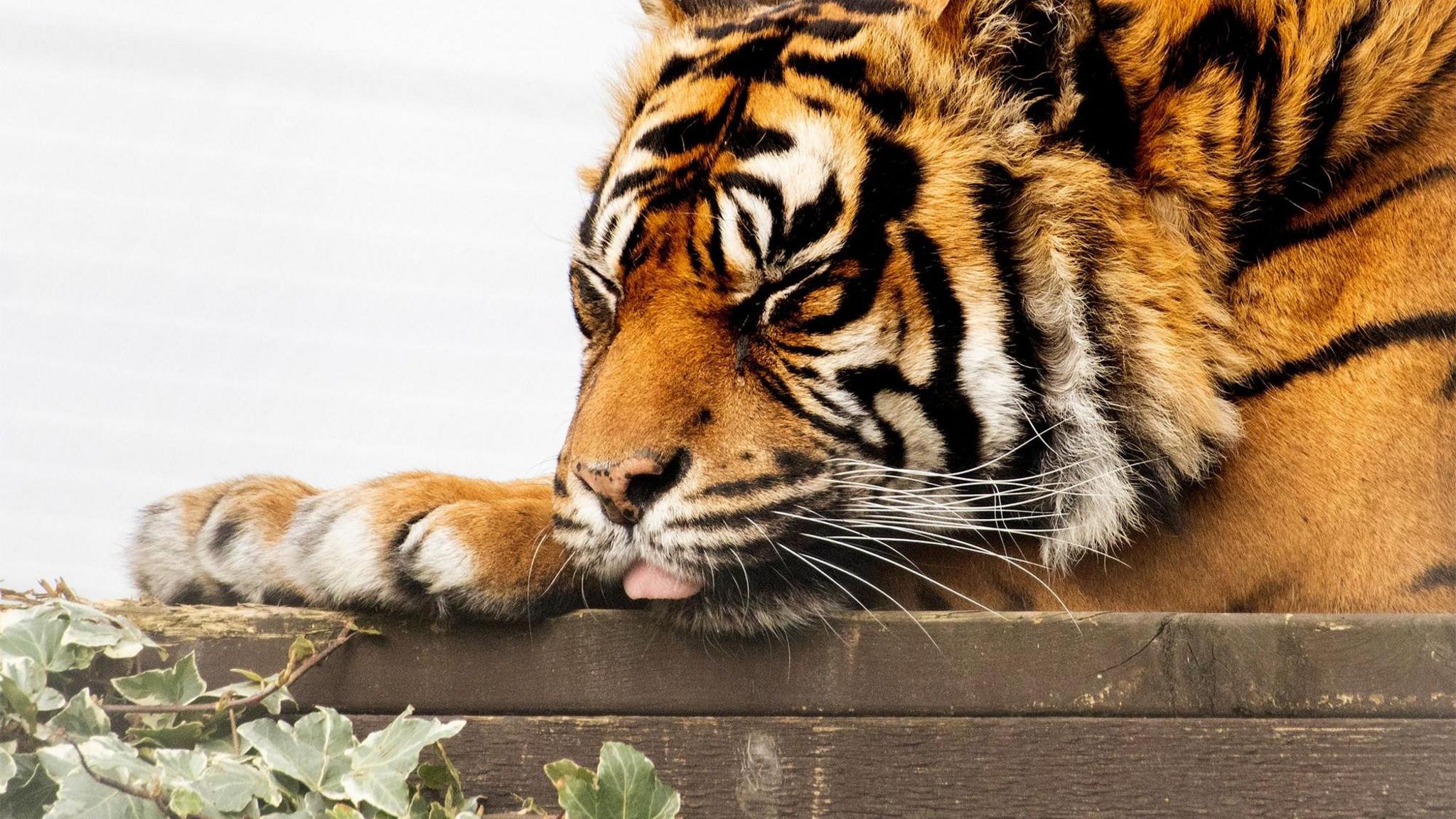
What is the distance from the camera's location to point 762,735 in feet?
3.69

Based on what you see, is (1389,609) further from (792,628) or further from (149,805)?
(149,805)

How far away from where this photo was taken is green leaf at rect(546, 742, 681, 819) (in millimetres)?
949

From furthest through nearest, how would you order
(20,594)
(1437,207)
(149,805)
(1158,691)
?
(1437,207)
(20,594)
(1158,691)
(149,805)

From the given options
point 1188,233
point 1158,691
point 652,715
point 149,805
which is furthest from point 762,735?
point 1188,233

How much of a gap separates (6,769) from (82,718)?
0.08m

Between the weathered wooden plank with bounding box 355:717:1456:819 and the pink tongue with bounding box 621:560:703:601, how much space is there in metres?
0.17

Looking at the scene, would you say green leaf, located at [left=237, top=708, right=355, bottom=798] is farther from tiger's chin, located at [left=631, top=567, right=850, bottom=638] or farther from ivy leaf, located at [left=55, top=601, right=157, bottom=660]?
tiger's chin, located at [left=631, top=567, right=850, bottom=638]

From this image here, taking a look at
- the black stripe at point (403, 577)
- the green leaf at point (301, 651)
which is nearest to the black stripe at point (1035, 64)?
the black stripe at point (403, 577)

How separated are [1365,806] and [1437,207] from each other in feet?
2.28

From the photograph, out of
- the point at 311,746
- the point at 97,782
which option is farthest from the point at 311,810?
the point at 97,782

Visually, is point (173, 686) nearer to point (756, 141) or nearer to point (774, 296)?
point (774, 296)

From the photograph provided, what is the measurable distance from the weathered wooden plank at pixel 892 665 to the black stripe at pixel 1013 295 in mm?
359

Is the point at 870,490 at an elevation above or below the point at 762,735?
above

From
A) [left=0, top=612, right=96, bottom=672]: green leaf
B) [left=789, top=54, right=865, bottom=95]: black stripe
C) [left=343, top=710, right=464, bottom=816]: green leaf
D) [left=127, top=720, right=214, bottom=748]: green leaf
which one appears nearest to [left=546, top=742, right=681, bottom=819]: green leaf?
[left=343, top=710, right=464, bottom=816]: green leaf
